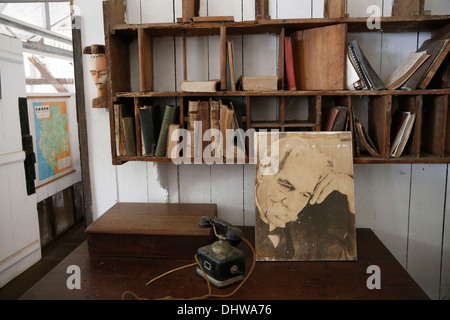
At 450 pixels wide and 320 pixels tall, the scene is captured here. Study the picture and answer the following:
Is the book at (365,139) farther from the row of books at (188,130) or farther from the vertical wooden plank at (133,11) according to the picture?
the vertical wooden plank at (133,11)

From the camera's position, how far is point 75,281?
4.62 ft

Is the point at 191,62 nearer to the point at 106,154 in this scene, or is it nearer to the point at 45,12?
the point at 106,154

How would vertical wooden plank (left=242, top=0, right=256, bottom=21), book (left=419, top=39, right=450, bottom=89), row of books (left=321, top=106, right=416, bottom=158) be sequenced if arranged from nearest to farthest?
book (left=419, top=39, right=450, bottom=89)
row of books (left=321, top=106, right=416, bottom=158)
vertical wooden plank (left=242, top=0, right=256, bottom=21)

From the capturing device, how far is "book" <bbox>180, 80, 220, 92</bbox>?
1.66m

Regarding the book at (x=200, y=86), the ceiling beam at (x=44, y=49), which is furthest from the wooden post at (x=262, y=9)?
the ceiling beam at (x=44, y=49)

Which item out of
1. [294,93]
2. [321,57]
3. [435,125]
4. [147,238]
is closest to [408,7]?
[321,57]

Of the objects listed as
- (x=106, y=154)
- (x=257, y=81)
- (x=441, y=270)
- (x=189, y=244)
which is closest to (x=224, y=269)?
(x=189, y=244)

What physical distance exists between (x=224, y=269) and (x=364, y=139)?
0.89 m

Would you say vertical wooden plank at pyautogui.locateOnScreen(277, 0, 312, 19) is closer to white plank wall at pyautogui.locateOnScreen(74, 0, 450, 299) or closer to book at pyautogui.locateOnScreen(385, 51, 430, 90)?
white plank wall at pyautogui.locateOnScreen(74, 0, 450, 299)

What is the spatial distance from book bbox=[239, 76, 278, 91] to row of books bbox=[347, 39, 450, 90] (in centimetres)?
34

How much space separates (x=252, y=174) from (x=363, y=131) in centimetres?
62

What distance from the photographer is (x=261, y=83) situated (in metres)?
1.67

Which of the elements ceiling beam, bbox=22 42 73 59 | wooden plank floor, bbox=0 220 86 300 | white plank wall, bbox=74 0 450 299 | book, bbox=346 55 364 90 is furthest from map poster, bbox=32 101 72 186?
book, bbox=346 55 364 90

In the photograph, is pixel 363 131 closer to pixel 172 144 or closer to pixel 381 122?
pixel 381 122
